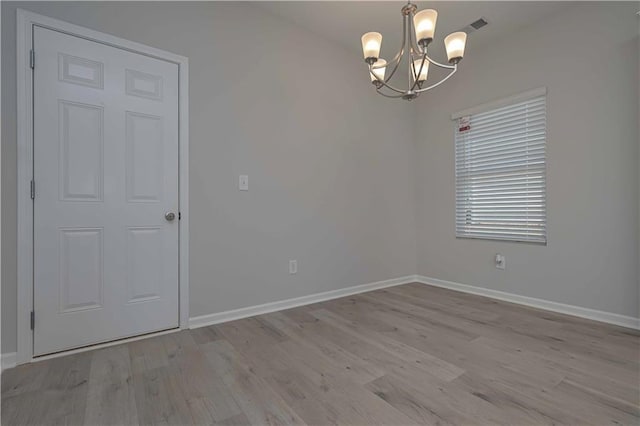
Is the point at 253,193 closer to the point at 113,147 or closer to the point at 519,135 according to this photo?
the point at 113,147

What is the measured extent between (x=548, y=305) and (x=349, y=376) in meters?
2.23

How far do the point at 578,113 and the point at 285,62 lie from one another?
265cm

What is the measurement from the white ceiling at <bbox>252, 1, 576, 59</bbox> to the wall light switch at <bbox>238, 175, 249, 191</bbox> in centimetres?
156

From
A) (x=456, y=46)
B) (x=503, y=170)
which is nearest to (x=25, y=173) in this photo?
(x=456, y=46)

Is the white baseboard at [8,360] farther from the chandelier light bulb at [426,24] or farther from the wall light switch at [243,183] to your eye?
the chandelier light bulb at [426,24]

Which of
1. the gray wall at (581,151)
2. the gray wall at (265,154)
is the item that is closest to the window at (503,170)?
the gray wall at (581,151)

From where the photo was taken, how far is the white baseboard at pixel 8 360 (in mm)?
1734

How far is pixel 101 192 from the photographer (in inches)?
80.1

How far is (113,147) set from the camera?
207cm

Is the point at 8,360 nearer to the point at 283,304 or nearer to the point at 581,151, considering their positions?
the point at 283,304

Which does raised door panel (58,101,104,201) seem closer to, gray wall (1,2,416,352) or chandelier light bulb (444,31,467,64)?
gray wall (1,2,416,352)

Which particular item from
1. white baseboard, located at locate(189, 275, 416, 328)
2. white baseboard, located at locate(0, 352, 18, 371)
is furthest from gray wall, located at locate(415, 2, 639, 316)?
white baseboard, located at locate(0, 352, 18, 371)

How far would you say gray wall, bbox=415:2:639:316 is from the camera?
2322 millimetres

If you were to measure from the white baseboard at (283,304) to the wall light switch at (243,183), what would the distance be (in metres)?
1.06
